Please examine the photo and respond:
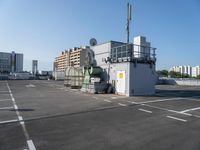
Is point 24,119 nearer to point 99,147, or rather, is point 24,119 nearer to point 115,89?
point 99,147

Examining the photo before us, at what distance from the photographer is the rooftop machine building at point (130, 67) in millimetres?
18438

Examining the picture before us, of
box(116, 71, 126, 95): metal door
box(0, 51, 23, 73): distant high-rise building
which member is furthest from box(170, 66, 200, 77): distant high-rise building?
box(116, 71, 126, 95): metal door

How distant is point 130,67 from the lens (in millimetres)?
18219

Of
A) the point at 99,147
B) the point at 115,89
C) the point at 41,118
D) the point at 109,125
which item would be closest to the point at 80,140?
the point at 99,147

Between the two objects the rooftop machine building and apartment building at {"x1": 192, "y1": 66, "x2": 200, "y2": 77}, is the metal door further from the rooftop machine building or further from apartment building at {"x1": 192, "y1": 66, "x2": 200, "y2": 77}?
apartment building at {"x1": 192, "y1": 66, "x2": 200, "y2": 77}

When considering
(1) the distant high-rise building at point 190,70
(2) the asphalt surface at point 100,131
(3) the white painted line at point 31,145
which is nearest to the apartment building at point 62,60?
(1) the distant high-rise building at point 190,70

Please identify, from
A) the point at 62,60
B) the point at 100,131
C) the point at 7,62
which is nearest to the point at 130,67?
the point at 100,131

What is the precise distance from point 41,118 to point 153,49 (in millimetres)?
14302

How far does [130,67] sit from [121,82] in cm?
174

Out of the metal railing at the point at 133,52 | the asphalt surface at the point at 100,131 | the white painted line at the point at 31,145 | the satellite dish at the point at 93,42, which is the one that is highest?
the satellite dish at the point at 93,42

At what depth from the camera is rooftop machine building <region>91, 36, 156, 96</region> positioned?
1844 cm

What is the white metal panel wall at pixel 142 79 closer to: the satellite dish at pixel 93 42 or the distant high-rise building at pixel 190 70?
the satellite dish at pixel 93 42

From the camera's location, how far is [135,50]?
2055 cm

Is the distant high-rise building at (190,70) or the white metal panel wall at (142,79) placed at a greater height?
the distant high-rise building at (190,70)
